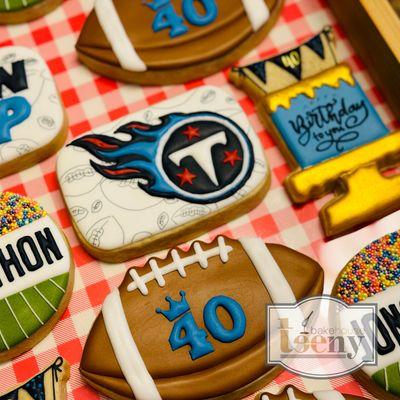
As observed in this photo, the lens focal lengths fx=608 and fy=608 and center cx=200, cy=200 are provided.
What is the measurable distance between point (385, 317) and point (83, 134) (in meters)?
0.80

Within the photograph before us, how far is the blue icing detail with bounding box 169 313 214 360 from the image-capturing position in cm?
125

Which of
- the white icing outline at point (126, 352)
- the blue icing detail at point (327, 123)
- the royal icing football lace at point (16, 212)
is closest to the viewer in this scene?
the white icing outline at point (126, 352)

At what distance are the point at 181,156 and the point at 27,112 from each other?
39 centimetres

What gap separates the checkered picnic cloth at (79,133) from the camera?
4.32ft

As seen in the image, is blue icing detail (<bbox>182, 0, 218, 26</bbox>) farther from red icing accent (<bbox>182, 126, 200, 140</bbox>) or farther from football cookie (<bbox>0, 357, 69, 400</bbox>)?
football cookie (<bbox>0, 357, 69, 400</bbox>)

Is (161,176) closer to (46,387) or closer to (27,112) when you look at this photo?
(27,112)

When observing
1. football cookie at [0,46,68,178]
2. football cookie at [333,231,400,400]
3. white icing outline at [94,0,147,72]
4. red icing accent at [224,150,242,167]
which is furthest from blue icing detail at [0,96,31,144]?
football cookie at [333,231,400,400]

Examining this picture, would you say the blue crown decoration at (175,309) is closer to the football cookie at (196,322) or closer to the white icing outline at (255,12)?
the football cookie at (196,322)

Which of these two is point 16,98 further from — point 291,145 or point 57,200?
point 291,145

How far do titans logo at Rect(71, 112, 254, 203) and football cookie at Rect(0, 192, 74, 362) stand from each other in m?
0.19

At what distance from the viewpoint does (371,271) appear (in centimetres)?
133

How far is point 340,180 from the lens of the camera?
1430mm

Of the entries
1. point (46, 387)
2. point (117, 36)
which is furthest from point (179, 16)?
point (46, 387)

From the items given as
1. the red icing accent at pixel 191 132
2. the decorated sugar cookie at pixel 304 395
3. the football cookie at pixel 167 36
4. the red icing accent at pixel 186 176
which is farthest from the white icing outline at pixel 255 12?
the decorated sugar cookie at pixel 304 395
